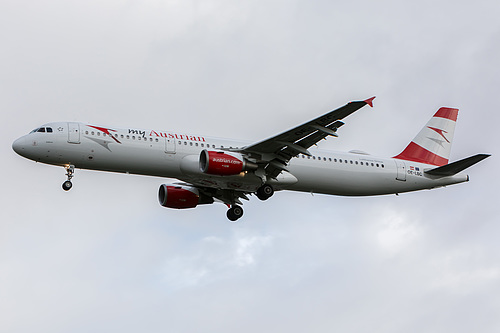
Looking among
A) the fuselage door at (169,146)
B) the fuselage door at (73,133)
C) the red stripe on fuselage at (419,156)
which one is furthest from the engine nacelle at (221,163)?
the red stripe on fuselage at (419,156)

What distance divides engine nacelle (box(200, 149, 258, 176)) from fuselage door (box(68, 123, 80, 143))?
621cm

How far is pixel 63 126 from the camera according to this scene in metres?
40.8

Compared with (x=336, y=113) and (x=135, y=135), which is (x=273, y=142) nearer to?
(x=336, y=113)

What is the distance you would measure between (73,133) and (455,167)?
21232 millimetres

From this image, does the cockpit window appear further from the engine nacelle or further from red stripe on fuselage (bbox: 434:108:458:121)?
red stripe on fuselage (bbox: 434:108:458:121)

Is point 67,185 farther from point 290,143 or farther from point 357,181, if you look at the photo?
point 357,181

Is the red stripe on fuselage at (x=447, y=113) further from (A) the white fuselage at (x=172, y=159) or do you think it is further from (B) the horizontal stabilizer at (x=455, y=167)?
(A) the white fuselage at (x=172, y=159)

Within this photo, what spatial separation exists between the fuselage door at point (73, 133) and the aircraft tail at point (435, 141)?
19.1m

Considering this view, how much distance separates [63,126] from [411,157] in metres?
20.7

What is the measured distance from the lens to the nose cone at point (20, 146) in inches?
1580

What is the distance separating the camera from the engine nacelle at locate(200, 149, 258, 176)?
40438 millimetres

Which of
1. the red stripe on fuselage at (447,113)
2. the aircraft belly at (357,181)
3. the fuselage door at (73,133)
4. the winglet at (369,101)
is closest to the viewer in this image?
the winglet at (369,101)

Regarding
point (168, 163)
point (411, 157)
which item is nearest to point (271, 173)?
point (168, 163)

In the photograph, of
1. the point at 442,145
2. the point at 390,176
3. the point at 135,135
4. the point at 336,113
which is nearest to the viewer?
the point at 336,113
